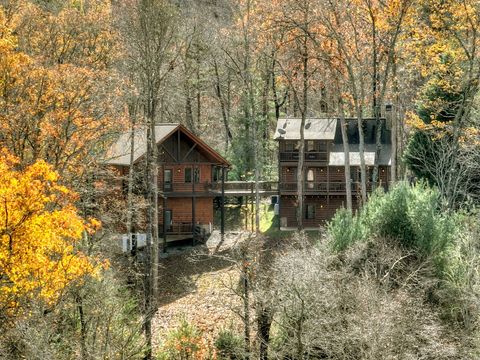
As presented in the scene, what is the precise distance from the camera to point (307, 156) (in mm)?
44406

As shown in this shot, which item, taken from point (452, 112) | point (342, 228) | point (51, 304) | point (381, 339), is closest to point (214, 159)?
point (452, 112)

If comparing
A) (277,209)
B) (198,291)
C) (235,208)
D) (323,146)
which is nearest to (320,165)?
(323,146)

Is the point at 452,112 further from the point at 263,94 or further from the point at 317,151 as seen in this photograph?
the point at 263,94

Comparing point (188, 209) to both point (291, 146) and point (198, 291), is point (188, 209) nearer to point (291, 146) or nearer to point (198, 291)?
point (291, 146)

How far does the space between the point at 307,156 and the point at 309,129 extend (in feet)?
6.41

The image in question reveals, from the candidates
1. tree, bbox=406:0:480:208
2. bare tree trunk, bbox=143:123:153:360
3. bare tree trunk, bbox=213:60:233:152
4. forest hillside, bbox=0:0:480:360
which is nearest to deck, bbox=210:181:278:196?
forest hillside, bbox=0:0:480:360

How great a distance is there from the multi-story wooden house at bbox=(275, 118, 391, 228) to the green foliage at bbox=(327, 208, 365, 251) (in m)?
19.2

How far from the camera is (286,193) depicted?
43812 millimetres

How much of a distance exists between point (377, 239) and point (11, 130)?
15455mm

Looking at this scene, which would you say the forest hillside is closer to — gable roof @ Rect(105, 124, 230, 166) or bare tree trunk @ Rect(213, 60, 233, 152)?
gable roof @ Rect(105, 124, 230, 166)

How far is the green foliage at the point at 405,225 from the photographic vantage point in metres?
23.0

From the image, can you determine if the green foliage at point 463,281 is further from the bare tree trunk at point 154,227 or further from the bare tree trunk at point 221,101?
the bare tree trunk at point 221,101

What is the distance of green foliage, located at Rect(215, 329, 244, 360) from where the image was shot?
23520 mm

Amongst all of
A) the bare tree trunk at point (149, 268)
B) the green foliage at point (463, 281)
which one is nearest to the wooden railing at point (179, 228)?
the bare tree trunk at point (149, 268)
